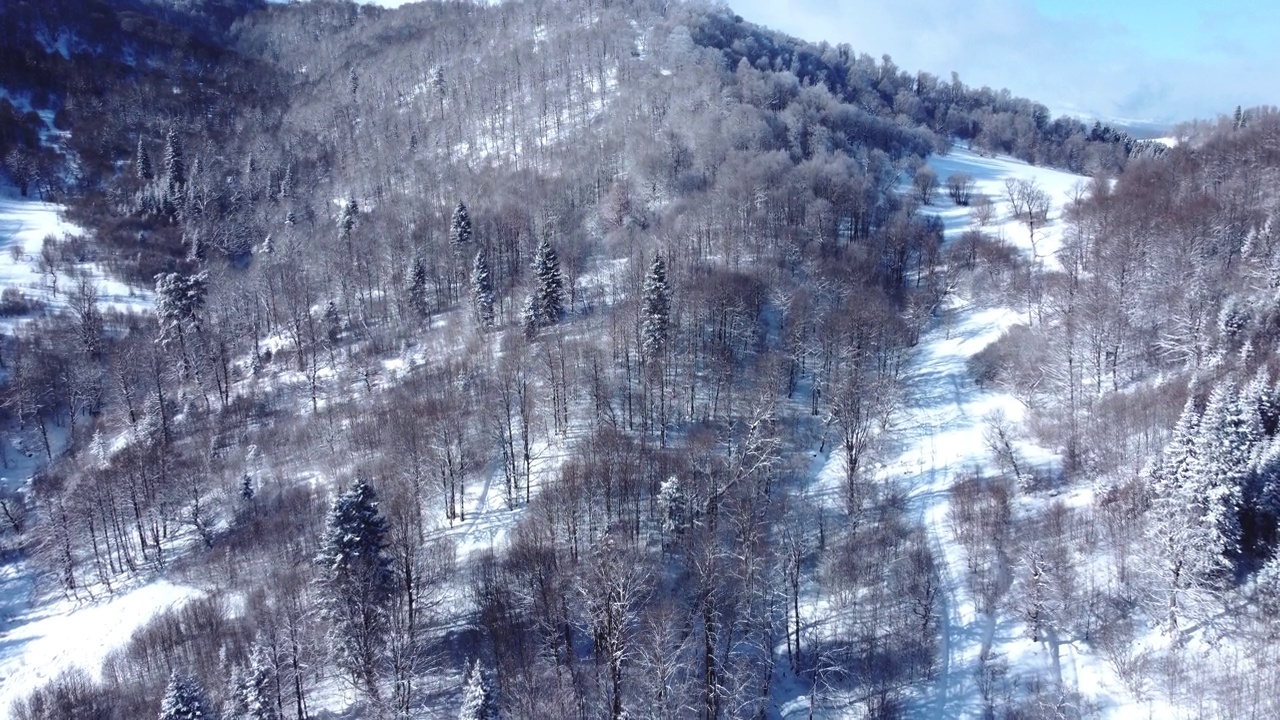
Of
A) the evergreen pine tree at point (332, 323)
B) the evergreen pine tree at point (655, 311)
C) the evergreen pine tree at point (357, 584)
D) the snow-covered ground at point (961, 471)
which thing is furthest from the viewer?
the evergreen pine tree at point (332, 323)

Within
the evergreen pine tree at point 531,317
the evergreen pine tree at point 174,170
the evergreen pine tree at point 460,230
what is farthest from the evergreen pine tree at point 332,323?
the evergreen pine tree at point 174,170

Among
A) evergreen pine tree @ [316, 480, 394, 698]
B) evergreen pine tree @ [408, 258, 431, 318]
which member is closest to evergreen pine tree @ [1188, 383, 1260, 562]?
evergreen pine tree @ [316, 480, 394, 698]

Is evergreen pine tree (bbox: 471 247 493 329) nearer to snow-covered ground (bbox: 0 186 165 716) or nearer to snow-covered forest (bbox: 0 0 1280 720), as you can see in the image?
snow-covered forest (bbox: 0 0 1280 720)

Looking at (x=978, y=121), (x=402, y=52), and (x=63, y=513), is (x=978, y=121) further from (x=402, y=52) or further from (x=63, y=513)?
(x=63, y=513)

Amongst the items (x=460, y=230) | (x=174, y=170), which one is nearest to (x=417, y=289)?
(x=460, y=230)

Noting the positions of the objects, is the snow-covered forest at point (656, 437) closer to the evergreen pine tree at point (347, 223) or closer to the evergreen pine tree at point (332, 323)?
the evergreen pine tree at point (347, 223)

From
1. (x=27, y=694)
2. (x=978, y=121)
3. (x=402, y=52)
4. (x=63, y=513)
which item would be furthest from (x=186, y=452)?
(x=978, y=121)
